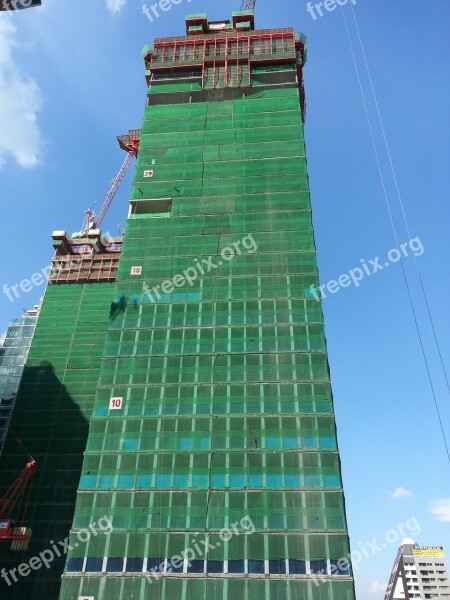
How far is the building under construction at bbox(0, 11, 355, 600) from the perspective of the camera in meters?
67.1

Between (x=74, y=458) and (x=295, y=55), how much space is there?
318 ft

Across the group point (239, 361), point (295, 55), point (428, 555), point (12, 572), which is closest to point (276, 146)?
point (295, 55)

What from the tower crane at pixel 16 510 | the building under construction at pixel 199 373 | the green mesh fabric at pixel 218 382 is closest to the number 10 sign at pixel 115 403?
→ the building under construction at pixel 199 373

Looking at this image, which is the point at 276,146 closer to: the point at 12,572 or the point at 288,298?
the point at 288,298

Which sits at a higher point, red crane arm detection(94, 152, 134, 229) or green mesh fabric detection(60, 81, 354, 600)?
red crane arm detection(94, 152, 134, 229)

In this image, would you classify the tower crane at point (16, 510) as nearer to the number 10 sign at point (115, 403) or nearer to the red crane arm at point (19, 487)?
the red crane arm at point (19, 487)

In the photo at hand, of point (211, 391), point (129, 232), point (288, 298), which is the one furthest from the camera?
point (129, 232)

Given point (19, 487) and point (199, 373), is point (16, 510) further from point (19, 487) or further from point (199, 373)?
point (199, 373)

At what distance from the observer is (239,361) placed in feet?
270

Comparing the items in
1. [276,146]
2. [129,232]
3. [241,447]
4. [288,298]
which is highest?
[276,146]

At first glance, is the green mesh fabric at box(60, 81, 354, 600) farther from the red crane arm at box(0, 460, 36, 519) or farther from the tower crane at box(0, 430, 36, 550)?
the red crane arm at box(0, 460, 36, 519)

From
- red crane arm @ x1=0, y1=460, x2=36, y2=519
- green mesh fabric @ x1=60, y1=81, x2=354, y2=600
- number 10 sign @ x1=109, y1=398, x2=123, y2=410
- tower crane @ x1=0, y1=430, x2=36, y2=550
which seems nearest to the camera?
green mesh fabric @ x1=60, y1=81, x2=354, y2=600

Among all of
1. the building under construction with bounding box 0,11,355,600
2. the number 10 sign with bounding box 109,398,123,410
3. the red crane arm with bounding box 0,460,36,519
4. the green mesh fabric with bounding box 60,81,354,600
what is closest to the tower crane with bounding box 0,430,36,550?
the red crane arm with bounding box 0,460,36,519

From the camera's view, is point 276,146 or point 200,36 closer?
point 276,146
